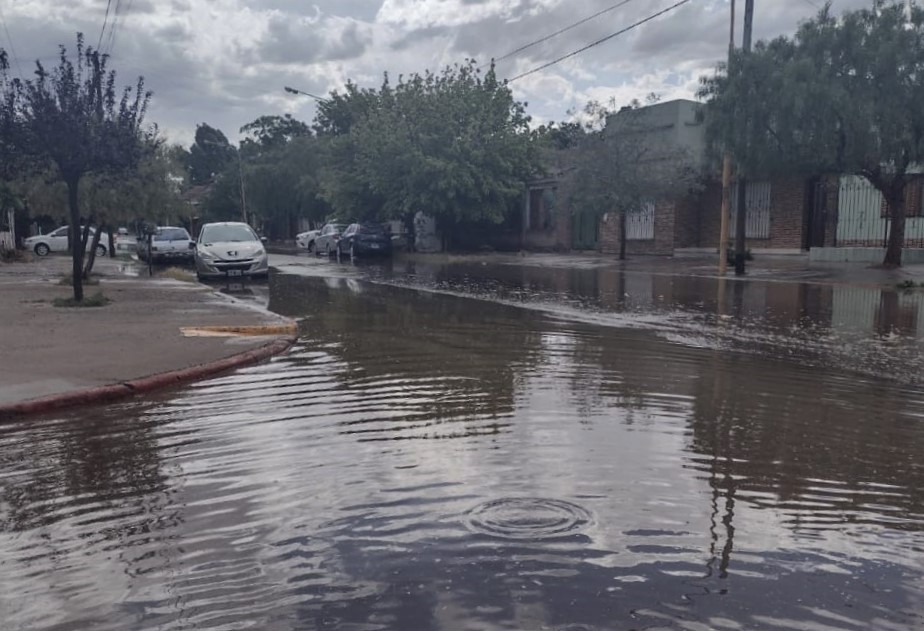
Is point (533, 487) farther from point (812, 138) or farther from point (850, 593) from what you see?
point (812, 138)

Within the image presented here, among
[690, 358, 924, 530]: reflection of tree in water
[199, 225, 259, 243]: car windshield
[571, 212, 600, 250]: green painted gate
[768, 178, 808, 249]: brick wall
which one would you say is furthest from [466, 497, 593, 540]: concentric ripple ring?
[571, 212, 600, 250]: green painted gate

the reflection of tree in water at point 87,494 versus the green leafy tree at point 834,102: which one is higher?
the green leafy tree at point 834,102

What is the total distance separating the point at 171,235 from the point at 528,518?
30.7 m

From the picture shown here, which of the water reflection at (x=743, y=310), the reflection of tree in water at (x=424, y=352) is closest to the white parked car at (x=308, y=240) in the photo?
the water reflection at (x=743, y=310)

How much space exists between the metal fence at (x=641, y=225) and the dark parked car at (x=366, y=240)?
38.2 ft

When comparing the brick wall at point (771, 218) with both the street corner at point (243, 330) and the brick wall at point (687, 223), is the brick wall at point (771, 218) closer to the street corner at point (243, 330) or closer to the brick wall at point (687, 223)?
the brick wall at point (687, 223)

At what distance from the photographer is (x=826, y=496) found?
452 cm

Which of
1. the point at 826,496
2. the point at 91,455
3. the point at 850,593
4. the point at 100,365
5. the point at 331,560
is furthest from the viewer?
the point at 100,365

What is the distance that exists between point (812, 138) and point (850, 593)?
20.6 m

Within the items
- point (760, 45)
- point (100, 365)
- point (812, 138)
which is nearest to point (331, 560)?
point (100, 365)

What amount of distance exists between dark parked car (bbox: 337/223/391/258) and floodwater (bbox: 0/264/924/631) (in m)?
29.5

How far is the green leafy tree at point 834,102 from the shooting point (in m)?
20.5

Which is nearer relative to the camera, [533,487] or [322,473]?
[533,487]

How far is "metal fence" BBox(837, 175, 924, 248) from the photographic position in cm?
2588
